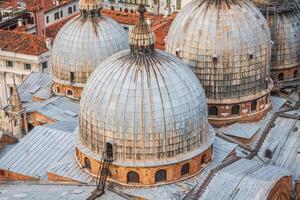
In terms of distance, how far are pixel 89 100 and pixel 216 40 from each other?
10737 mm

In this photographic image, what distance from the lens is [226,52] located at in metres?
41.4

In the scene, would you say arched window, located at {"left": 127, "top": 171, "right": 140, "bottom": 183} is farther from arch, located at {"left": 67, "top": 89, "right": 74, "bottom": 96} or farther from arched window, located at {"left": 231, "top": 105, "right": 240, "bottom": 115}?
arch, located at {"left": 67, "top": 89, "right": 74, "bottom": 96}

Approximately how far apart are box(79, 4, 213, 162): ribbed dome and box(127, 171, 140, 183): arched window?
923mm

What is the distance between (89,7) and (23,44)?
64.9 feet

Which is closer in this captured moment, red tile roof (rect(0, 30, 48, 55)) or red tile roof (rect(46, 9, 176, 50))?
red tile roof (rect(0, 30, 48, 55))

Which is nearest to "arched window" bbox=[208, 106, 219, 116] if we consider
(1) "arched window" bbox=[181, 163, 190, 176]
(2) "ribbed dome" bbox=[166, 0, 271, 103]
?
(2) "ribbed dome" bbox=[166, 0, 271, 103]

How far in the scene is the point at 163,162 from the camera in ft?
114

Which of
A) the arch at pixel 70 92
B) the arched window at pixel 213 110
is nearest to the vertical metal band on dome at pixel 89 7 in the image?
the arch at pixel 70 92

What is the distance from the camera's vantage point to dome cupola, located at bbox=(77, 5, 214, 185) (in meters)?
34.2

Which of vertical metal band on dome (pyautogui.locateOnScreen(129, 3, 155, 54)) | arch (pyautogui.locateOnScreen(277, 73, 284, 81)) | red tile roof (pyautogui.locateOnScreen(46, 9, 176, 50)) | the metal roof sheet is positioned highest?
vertical metal band on dome (pyautogui.locateOnScreen(129, 3, 155, 54))

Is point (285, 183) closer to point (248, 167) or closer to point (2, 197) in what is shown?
point (248, 167)

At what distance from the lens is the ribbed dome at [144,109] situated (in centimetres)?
3419

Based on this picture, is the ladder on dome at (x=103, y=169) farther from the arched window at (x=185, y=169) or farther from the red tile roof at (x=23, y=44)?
the red tile roof at (x=23, y=44)

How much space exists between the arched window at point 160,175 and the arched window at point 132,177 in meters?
1.13
